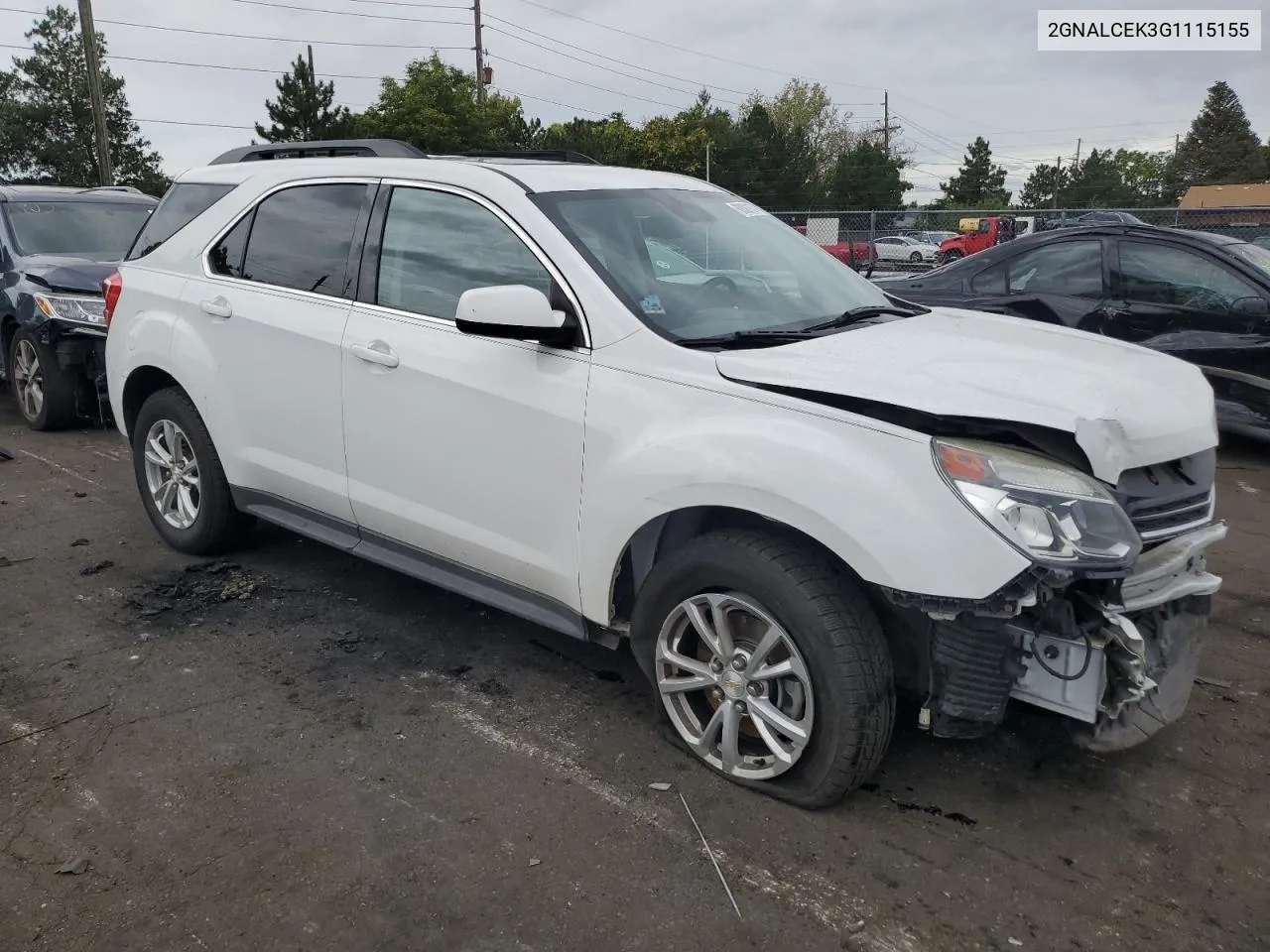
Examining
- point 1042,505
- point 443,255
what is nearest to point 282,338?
point 443,255

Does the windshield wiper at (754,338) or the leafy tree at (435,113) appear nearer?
the windshield wiper at (754,338)

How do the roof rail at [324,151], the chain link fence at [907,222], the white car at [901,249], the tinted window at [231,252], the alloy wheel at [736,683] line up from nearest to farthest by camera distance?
the alloy wheel at [736,683] < the roof rail at [324,151] < the tinted window at [231,252] < the chain link fence at [907,222] < the white car at [901,249]

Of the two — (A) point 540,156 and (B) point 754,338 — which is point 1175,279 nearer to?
(A) point 540,156

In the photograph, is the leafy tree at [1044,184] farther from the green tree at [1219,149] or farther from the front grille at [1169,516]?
the front grille at [1169,516]

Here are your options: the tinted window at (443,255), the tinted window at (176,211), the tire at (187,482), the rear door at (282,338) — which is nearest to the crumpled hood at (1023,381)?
the tinted window at (443,255)

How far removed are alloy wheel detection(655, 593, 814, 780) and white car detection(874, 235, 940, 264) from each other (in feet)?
50.4

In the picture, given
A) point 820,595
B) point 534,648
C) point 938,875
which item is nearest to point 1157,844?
point 938,875

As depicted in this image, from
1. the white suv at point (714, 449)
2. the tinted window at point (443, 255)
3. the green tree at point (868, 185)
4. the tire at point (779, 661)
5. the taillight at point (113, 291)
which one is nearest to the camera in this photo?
the white suv at point (714, 449)

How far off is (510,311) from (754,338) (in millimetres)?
795

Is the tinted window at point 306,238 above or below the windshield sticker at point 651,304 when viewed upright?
above

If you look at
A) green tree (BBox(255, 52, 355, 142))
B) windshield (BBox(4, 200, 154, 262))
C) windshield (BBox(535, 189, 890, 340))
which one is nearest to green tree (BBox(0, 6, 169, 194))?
green tree (BBox(255, 52, 355, 142))

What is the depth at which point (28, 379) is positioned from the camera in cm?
812

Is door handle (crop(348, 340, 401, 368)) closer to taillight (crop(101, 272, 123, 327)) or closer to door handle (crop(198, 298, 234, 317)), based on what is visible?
door handle (crop(198, 298, 234, 317))

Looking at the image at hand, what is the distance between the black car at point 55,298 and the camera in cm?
766
